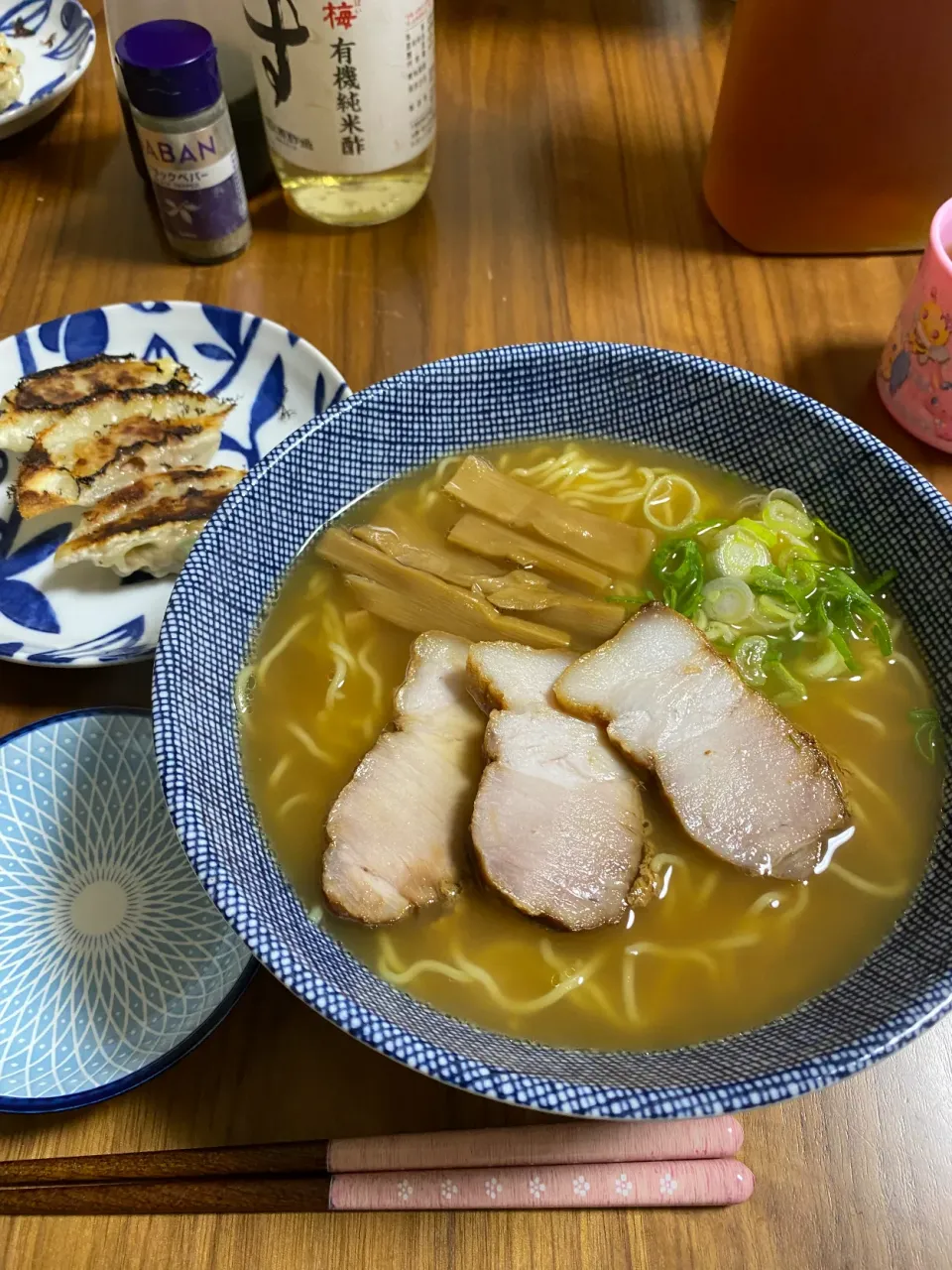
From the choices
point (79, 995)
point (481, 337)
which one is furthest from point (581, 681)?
point (481, 337)

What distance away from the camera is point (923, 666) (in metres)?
1.61

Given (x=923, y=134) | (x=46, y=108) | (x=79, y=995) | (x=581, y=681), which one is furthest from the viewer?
(x=46, y=108)

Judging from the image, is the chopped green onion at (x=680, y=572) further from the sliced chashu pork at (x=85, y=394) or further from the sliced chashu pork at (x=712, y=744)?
the sliced chashu pork at (x=85, y=394)

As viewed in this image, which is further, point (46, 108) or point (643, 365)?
point (46, 108)

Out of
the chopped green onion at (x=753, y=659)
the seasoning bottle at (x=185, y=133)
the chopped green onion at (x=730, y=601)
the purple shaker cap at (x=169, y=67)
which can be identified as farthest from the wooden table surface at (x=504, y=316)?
the chopped green onion at (x=730, y=601)

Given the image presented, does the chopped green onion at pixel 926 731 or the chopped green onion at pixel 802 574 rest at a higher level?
the chopped green onion at pixel 802 574

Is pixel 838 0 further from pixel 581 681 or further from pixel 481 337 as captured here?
pixel 581 681

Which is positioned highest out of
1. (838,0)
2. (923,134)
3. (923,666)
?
(838,0)

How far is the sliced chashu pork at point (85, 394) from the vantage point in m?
2.09

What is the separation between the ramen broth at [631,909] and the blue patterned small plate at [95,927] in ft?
0.68

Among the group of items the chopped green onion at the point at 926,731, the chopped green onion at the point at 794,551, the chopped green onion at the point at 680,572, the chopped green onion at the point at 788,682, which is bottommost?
the chopped green onion at the point at 926,731

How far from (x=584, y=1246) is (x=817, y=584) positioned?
111cm

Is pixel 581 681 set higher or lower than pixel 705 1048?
higher

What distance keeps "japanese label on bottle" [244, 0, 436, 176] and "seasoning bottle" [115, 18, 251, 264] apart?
132mm
